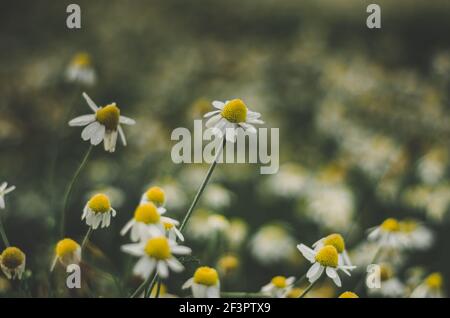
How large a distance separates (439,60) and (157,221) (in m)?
2.45

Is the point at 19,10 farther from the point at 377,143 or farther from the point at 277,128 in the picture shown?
the point at 377,143

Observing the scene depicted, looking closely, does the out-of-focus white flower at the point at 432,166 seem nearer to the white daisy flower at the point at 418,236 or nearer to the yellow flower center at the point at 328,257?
the white daisy flower at the point at 418,236

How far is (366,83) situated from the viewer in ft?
10.7

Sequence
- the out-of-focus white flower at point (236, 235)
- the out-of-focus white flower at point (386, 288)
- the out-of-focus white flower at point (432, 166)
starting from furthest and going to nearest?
the out-of-focus white flower at point (432, 166), the out-of-focus white flower at point (236, 235), the out-of-focus white flower at point (386, 288)

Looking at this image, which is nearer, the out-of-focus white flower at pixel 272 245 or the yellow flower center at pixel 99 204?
the yellow flower center at pixel 99 204

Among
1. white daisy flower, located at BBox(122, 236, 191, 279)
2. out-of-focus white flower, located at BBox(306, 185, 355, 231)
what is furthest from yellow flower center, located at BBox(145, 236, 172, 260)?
out-of-focus white flower, located at BBox(306, 185, 355, 231)

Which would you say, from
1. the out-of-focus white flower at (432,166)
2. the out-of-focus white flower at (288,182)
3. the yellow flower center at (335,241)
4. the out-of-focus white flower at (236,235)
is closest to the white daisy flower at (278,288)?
the yellow flower center at (335,241)

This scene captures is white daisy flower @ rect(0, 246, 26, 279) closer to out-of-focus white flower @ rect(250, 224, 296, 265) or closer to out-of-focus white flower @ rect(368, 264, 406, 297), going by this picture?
out-of-focus white flower @ rect(368, 264, 406, 297)

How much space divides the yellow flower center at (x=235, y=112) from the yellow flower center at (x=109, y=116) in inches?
8.3

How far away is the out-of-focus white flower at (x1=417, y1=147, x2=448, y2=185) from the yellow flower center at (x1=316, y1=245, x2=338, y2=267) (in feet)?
5.47

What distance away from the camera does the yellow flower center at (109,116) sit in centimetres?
107

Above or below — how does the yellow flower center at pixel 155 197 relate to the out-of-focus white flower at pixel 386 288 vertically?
above

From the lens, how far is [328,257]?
0.98 meters

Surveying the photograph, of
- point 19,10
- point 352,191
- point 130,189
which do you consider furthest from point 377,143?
point 19,10
